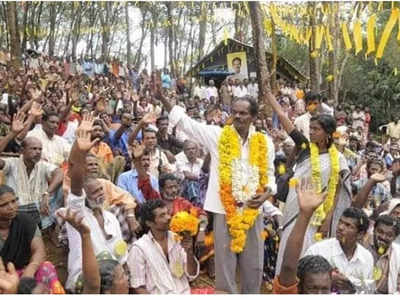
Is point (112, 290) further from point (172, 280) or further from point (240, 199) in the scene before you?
point (240, 199)

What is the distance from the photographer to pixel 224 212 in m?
4.54

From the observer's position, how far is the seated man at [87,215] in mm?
3949

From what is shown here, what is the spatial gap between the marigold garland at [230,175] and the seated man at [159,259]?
1.17 feet

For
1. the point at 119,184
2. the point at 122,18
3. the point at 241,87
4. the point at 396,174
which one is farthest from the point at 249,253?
the point at 122,18

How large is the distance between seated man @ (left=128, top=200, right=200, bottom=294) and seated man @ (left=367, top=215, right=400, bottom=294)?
1361mm

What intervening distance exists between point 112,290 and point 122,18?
36217 mm

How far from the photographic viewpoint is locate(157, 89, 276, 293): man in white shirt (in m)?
4.50

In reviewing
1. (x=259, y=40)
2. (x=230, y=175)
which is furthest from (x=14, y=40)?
(x=230, y=175)

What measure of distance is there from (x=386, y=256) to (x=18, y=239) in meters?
2.68

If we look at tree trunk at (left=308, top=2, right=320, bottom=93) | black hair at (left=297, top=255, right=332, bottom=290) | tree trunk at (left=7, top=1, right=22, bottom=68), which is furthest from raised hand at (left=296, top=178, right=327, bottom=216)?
tree trunk at (left=7, top=1, right=22, bottom=68)

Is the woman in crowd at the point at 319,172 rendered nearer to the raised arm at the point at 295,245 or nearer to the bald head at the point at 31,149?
the raised arm at the point at 295,245

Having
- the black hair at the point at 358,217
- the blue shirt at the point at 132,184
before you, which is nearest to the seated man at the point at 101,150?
the blue shirt at the point at 132,184

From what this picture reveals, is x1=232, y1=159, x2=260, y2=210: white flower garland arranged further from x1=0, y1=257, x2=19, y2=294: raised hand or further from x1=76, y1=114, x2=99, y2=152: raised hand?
x1=0, y1=257, x2=19, y2=294: raised hand

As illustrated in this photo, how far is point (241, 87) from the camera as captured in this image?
62.4 ft
